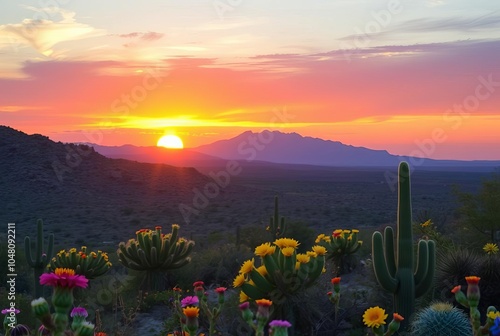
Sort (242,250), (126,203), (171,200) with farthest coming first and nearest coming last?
(171,200) → (126,203) → (242,250)

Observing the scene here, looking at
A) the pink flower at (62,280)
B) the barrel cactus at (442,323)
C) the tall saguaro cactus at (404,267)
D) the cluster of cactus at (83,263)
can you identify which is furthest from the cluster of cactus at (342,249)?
the pink flower at (62,280)

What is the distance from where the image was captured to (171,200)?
54531 millimetres

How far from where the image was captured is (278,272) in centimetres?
666

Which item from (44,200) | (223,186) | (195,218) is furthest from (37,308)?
(223,186)

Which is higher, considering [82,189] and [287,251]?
[287,251]

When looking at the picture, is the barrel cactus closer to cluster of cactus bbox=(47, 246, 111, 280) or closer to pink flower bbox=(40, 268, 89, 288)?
pink flower bbox=(40, 268, 89, 288)

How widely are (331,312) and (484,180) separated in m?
10.2

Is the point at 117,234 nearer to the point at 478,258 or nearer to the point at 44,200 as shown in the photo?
the point at 44,200

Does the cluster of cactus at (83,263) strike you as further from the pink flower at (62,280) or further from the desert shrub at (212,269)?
the pink flower at (62,280)

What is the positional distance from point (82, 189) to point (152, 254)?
41.2 meters

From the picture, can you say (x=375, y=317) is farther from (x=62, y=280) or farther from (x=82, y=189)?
(x=82, y=189)

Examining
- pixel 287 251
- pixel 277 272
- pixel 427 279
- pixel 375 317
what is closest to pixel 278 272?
pixel 277 272

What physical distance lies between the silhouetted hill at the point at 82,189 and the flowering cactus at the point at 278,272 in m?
26.4

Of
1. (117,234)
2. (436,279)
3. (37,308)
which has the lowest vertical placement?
(117,234)
